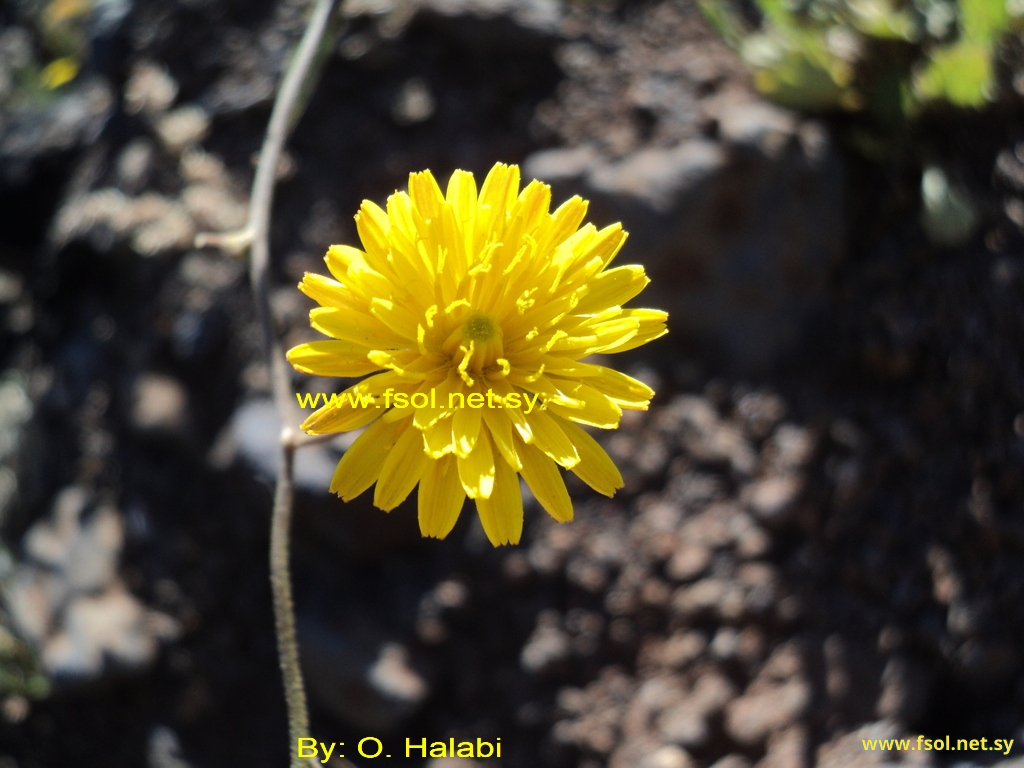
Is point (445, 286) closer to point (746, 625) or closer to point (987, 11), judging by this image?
point (746, 625)

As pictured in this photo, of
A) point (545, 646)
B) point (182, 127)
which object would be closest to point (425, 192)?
point (545, 646)

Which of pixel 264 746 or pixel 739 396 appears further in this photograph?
pixel 739 396

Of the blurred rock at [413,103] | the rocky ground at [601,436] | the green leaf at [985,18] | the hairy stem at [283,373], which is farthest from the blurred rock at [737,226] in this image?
the hairy stem at [283,373]

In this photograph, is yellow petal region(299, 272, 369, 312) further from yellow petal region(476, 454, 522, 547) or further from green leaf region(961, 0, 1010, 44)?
green leaf region(961, 0, 1010, 44)

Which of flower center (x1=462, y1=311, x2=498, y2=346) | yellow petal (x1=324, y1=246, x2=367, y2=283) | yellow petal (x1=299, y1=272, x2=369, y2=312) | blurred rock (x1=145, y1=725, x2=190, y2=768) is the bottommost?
blurred rock (x1=145, y1=725, x2=190, y2=768)

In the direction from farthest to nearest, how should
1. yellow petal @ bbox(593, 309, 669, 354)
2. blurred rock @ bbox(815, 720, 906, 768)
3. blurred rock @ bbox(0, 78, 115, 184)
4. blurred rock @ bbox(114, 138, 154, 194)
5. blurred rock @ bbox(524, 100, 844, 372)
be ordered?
1. blurred rock @ bbox(0, 78, 115, 184)
2. blurred rock @ bbox(114, 138, 154, 194)
3. blurred rock @ bbox(524, 100, 844, 372)
4. blurred rock @ bbox(815, 720, 906, 768)
5. yellow petal @ bbox(593, 309, 669, 354)

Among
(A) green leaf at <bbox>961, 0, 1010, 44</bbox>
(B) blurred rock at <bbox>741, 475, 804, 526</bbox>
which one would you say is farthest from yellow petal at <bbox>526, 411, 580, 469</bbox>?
(A) green leaf at <bbox>961, 0, 1010, 44</bbox>

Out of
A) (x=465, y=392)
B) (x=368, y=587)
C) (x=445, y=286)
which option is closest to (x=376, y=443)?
(x=465, y=392)
